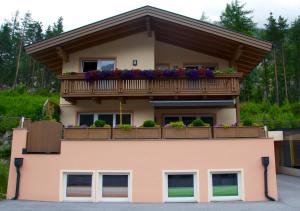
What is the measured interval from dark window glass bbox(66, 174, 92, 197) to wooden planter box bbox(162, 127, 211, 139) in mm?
3315

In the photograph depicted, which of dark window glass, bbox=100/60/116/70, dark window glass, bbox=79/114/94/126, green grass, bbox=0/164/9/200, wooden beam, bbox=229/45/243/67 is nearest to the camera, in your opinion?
green grass, bbox=0/164/9/200

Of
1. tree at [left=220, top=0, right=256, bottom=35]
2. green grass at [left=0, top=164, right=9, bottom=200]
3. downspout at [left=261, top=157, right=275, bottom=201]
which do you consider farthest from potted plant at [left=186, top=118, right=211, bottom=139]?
tree at [left=220, top=0, right=256, bottom=35]

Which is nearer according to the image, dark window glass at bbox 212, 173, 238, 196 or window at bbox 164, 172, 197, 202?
window at bbox 164, 172, 197, 202

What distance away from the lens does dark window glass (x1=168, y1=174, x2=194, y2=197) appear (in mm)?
12039

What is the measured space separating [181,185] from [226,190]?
1.66 meters

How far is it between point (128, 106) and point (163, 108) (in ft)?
5.93

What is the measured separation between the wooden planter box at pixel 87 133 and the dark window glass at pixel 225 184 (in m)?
4.28

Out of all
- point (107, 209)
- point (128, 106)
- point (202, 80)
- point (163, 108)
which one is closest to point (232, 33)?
point (202, 80)

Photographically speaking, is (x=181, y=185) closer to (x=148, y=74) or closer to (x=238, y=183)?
(x=238, y=183)

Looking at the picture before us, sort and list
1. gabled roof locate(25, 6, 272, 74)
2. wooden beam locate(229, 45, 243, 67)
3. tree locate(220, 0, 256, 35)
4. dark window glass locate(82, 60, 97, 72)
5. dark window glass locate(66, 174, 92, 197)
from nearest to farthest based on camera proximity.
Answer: dark window glass locate(66, 174, 92, 197), gabled roof locate(25, 6, 272, 74), wooden beam locate(229, 45, 243, 67), dark window glass locate(82, 60, 97, 72), tree locate(220, 0, 256, 35)

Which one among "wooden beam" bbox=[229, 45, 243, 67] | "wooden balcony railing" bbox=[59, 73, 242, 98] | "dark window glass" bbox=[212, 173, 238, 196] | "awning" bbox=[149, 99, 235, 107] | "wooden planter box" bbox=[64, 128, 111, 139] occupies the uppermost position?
"wooden beam" bbox=[229, 45, 243, 67]

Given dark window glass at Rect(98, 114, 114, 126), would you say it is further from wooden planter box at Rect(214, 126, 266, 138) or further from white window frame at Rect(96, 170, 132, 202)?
wooden planter box at Rect(214, 126, 266, 138)

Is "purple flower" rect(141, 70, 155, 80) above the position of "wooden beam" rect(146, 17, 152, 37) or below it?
below

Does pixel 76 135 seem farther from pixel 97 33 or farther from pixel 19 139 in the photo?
pixel 97 33
